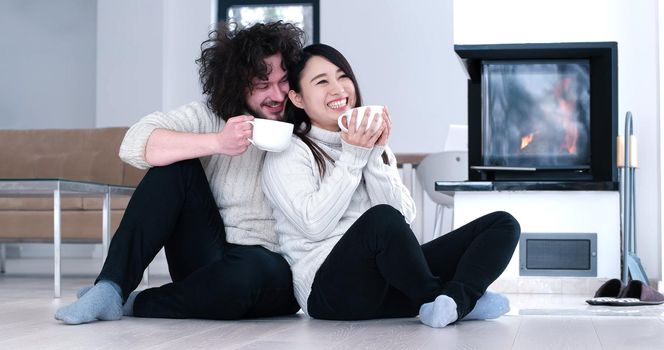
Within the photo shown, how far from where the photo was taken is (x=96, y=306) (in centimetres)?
204

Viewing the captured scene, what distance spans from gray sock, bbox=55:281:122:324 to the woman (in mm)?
370

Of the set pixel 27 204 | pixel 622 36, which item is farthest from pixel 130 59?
pixel 622 36

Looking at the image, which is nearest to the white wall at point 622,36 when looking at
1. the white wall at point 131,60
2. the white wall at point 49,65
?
the white wall at point 131,60

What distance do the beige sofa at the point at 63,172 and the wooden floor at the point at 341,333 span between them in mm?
2069

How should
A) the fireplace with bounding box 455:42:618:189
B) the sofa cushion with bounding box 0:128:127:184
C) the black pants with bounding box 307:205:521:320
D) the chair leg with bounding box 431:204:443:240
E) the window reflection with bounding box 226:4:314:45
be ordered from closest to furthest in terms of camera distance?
the black pants with bounding box 307:205:521:320 → the fireplace with bounding box 455:42:618:189 → the sofa cushion with bounding box 0:128:127:184 → the chair leg with bounding box 431:204:443:240 → the window reflection with bounding box 226:4:314:45

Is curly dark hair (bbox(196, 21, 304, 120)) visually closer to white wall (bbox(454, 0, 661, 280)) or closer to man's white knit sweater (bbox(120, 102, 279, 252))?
man's white knit sweater (bbox(120, 102, 279, 252))

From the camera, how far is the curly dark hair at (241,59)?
2207mm

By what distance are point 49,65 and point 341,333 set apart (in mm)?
7220

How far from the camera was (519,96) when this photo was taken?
3.99 metres

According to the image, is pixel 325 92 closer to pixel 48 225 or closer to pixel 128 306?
pixel 128 306

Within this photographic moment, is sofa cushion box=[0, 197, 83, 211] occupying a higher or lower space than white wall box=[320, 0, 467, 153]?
lower

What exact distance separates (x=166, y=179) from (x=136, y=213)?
0.09 metres

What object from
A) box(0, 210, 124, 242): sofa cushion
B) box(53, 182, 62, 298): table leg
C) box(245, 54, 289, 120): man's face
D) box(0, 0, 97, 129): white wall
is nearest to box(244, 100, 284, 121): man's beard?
box(245, 54, 289, 120): man's face

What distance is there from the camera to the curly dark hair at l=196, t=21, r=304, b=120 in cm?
221
